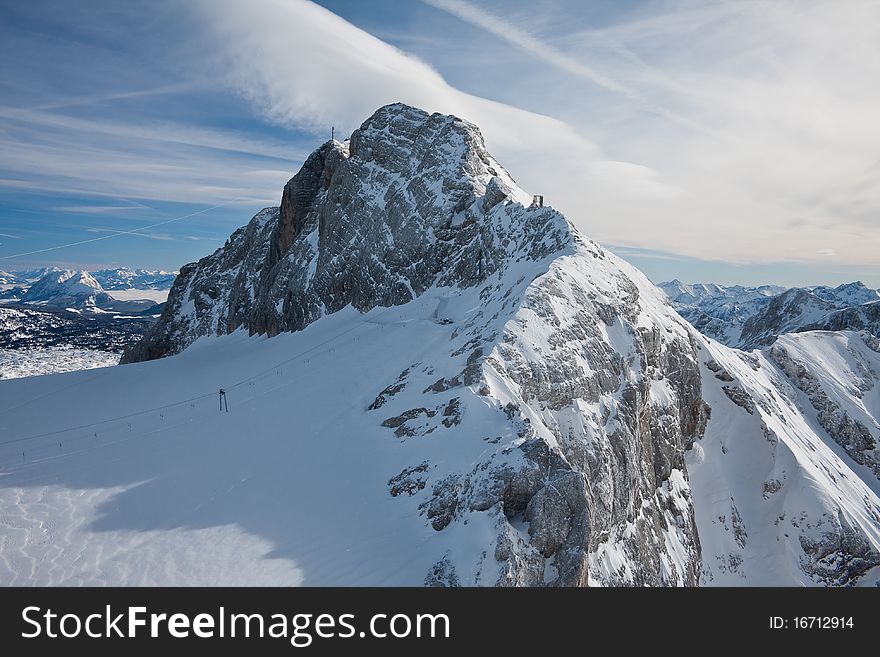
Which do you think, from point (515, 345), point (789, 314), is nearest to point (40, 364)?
point (515, 345)

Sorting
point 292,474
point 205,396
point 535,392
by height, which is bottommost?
point 292,474

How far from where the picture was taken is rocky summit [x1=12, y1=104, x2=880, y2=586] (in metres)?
18.2

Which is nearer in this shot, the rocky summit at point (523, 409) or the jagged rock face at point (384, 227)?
the rocky summit at point (523, 409)

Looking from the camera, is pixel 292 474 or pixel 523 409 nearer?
pixel 292 474

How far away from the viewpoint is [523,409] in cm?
2306

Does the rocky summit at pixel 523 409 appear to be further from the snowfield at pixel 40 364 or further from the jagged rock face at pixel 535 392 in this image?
the snowfield at pixel 40 364

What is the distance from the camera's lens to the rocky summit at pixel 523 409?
18250mm

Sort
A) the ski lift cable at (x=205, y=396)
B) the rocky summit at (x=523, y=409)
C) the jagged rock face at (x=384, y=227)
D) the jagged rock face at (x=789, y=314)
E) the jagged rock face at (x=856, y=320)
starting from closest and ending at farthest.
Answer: the rocky summit at (x=523, y=409) → the ski lift cable at (x=205, y=396) → the jagged rock face at (x=384, y=227) → the jagged rock face at (x=856, y=320) → the jagged rock face at (x=789, y=314)

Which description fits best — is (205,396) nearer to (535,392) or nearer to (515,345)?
(515,345)

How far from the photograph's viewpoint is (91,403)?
36938mm

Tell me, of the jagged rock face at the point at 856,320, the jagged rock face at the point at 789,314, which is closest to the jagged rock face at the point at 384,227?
the jagged rock face at the point at 856,320

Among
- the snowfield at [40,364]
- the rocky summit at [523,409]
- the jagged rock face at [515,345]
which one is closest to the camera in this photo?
the rocky summit at [523,409]

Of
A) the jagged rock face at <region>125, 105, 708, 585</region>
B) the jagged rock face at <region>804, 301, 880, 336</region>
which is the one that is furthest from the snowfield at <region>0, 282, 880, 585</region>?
the jagged rock face at <region>804, 301, 880, 336</region>
